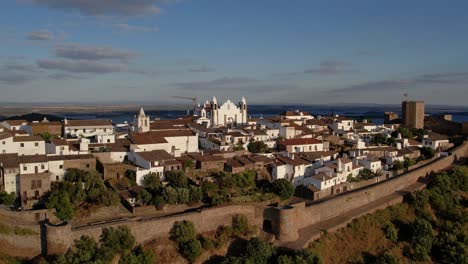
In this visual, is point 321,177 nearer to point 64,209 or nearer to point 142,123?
point 64,209

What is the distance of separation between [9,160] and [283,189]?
14957 mm

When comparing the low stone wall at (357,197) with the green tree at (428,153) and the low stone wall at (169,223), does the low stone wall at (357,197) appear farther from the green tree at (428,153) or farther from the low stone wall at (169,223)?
the low stone wall at (169,223)

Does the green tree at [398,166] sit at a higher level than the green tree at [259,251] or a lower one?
higher

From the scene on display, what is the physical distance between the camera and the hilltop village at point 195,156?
75.1 ft

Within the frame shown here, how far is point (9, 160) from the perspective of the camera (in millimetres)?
22984

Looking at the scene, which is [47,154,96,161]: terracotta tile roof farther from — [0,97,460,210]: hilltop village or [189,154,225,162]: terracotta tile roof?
[189,154,225,162]: terracotta tile roof

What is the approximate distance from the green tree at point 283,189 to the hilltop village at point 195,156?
0.44 meters

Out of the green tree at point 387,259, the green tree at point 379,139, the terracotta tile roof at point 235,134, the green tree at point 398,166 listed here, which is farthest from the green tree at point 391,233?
the green tree at point 379,139

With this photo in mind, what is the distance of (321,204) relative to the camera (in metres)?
22.7

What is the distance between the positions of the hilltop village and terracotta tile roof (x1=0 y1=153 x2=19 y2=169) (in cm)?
5

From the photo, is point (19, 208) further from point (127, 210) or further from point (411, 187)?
point (411, 187)

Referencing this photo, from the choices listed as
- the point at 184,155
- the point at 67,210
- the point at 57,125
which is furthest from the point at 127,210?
the point at 57,125

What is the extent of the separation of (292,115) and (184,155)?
25.4 meters

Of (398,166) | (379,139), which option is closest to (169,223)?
(398,166)
